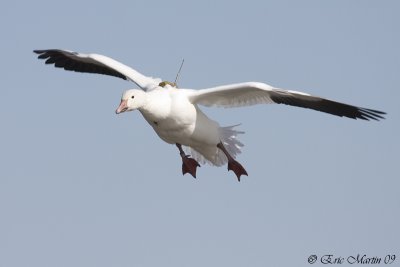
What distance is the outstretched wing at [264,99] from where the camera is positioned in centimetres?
1276

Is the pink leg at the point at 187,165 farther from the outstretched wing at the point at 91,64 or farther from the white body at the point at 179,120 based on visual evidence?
the outstretched wing at the point at 91,64

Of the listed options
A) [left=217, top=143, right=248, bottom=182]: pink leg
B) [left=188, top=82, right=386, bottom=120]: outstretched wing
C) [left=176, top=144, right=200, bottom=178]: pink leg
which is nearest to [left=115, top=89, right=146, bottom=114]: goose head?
[left=188, top=82, right=386, bottom=120]: outstretched wing

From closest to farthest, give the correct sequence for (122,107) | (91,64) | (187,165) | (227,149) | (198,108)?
(122,107) < (198,108) < (187,165) < (227,149) < (91,64)

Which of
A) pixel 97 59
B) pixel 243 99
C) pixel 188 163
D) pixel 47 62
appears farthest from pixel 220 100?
pixel 47 62

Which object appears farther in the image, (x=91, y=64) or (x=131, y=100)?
(x=91, y=64)

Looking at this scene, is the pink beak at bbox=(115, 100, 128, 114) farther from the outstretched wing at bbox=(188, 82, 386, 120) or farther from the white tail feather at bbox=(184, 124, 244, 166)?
the white tail feather at bbox=(184, 124, 244, 166)

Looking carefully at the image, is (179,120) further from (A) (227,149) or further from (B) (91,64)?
(B) (91,64)

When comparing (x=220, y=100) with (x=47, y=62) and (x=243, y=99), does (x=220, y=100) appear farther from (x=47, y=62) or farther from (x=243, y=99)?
(x=47, y=62)

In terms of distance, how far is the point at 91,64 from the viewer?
50.6ft

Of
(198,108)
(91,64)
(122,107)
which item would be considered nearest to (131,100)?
(122,107)

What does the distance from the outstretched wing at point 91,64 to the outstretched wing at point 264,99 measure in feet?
3.40

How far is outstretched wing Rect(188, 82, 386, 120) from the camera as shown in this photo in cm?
1276

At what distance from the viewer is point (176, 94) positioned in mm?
12984

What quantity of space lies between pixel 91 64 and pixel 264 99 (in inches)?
132
